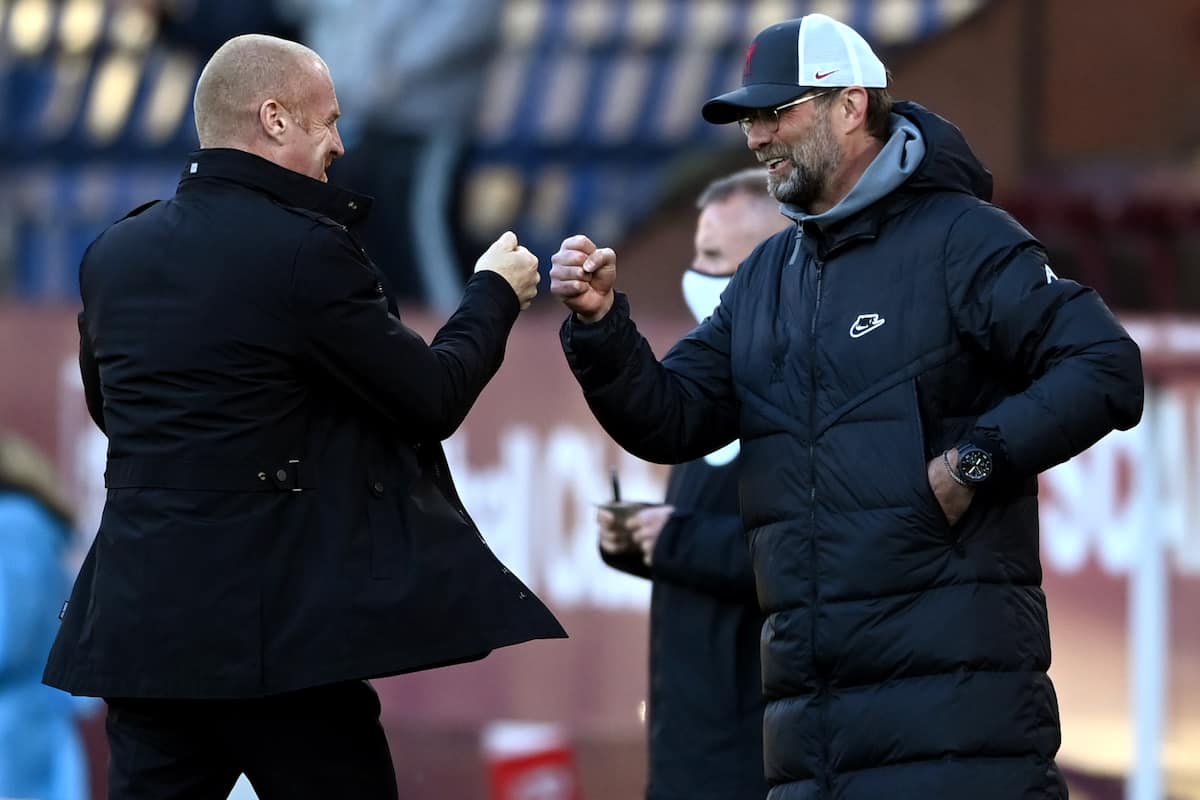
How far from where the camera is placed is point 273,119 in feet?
10.8

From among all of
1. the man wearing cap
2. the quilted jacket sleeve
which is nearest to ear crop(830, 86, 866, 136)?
the man wearing cap

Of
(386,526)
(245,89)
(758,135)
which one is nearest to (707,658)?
(386,526)

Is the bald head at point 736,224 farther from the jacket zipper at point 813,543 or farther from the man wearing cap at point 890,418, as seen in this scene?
the jacket zipper at point 813,543

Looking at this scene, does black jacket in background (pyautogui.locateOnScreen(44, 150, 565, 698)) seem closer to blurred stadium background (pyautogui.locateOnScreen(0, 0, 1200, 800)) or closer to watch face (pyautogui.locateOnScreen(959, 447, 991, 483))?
watch face (pyautogui.locateOnScreen(959, 447, 991, 483))

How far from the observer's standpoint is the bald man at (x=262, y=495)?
3127mm

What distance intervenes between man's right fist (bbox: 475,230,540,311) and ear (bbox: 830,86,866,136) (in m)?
0.57

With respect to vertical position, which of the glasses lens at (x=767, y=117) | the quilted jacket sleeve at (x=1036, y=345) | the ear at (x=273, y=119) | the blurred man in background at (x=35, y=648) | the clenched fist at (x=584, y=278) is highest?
the ear at (x=273, y=119)

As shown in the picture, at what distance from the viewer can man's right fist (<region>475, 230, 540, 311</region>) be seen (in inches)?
137

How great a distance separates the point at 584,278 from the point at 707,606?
918 mm

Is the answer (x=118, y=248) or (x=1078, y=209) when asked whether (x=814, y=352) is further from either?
(x=1078, y=209)

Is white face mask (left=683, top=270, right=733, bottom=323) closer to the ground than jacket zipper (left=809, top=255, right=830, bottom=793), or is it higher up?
higher up

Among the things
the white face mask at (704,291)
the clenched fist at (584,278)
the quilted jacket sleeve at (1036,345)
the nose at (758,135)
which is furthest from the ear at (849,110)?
the white face mask at (704,291)

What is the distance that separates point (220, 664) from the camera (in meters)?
3.10

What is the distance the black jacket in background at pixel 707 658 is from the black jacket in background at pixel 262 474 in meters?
0.68
